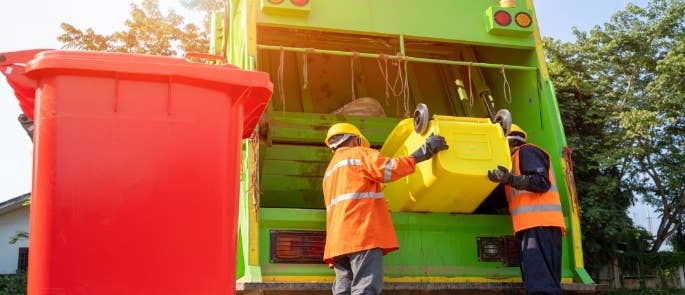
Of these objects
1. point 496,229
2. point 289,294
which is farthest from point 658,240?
point 289,294

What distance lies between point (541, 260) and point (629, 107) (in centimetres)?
868

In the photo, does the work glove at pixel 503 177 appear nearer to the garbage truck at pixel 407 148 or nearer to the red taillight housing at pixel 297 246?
the garbage truck at pixel 407 148

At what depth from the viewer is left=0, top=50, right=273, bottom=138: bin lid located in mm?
2141

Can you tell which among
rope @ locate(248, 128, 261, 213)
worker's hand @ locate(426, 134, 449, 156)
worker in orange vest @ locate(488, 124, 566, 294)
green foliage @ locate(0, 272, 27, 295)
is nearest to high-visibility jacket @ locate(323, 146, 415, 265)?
worker's hand @ locate(426, 134, 449, 156)

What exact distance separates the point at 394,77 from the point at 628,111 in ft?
23.3

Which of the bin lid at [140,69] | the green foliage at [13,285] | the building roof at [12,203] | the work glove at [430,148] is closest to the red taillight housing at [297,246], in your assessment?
the work glove at [430,148]

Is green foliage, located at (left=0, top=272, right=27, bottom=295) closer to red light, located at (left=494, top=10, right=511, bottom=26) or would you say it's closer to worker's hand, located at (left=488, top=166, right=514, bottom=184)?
red light, located at (left=494, top=10, right=511, bottom=26)

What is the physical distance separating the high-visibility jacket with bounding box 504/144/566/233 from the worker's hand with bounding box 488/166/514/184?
33 centimetres

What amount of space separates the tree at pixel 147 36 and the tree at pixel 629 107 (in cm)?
628

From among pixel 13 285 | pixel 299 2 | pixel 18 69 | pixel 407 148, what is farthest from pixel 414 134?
pixel 13 285

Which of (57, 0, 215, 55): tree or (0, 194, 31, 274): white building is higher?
(57, 0, 215, 55): tree

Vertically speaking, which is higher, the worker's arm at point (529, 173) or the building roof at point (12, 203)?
the building roof at point (12, 203)

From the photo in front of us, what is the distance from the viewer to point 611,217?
387 inches

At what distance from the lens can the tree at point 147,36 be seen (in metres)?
11.5
